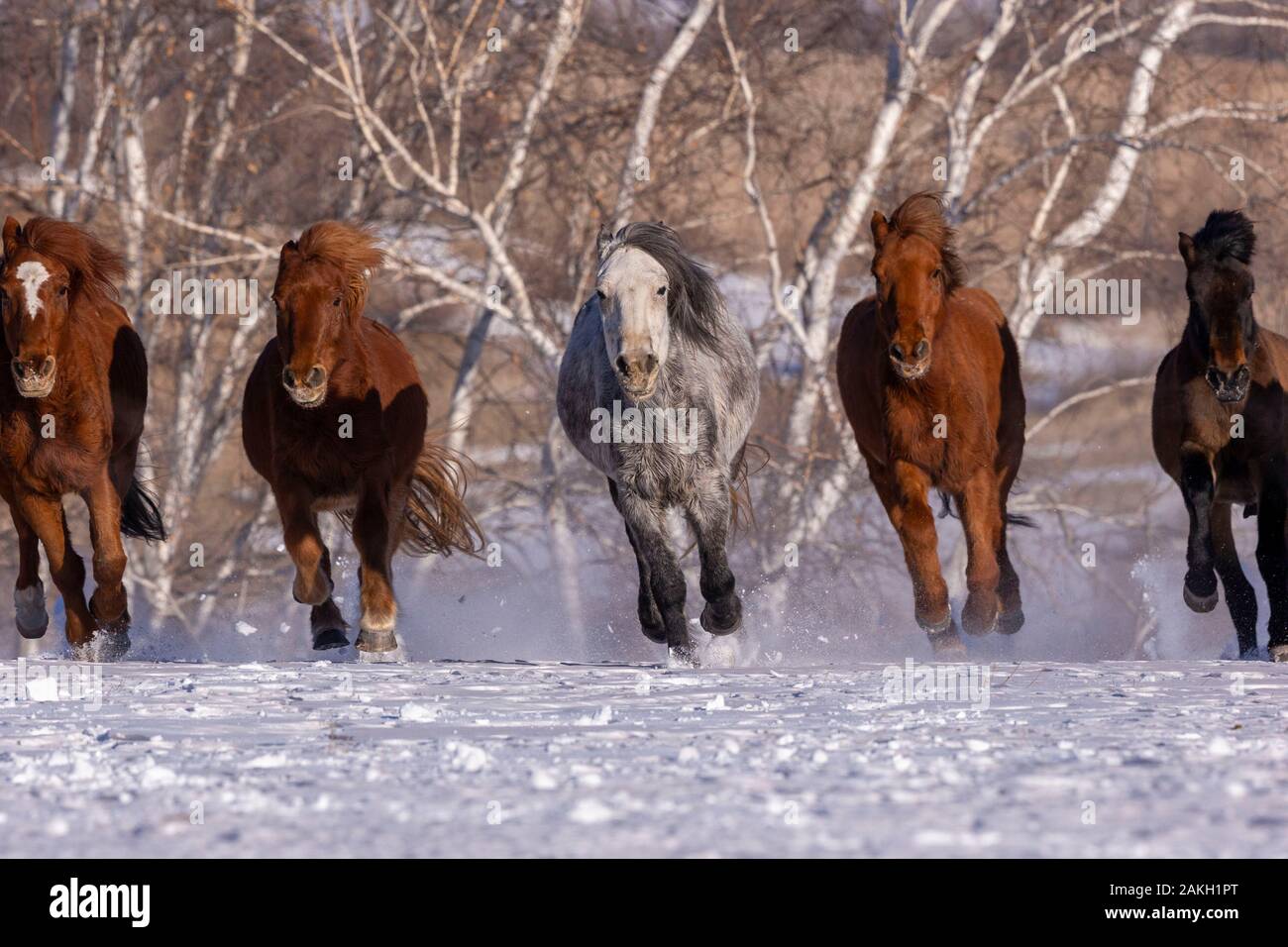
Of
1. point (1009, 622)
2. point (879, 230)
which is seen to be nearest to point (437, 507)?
point (1009, 622)

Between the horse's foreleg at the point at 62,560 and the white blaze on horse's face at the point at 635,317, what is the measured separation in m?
2.55

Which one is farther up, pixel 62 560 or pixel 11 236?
pixel 11 236

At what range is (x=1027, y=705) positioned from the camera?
19.2 ft

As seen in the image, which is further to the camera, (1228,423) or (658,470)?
(1228,423)

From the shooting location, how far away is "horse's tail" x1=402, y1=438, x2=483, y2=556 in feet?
31.7

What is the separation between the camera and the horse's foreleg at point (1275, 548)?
782cm

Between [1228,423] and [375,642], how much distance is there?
3.78 meters

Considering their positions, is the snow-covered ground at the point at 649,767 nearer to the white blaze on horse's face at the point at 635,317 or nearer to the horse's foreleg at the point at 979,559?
the horse's foreleg at the point at 979,559

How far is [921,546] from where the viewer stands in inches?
306

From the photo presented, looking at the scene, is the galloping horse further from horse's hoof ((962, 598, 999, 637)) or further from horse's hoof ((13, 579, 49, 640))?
horse's hoof ((13, 579, 49, 640))

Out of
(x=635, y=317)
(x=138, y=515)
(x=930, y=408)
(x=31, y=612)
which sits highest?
(x=635, y=317)

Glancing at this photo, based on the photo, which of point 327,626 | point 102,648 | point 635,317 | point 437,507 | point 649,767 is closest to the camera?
point 649,767

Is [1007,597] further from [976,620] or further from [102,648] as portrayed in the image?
[102,648]
